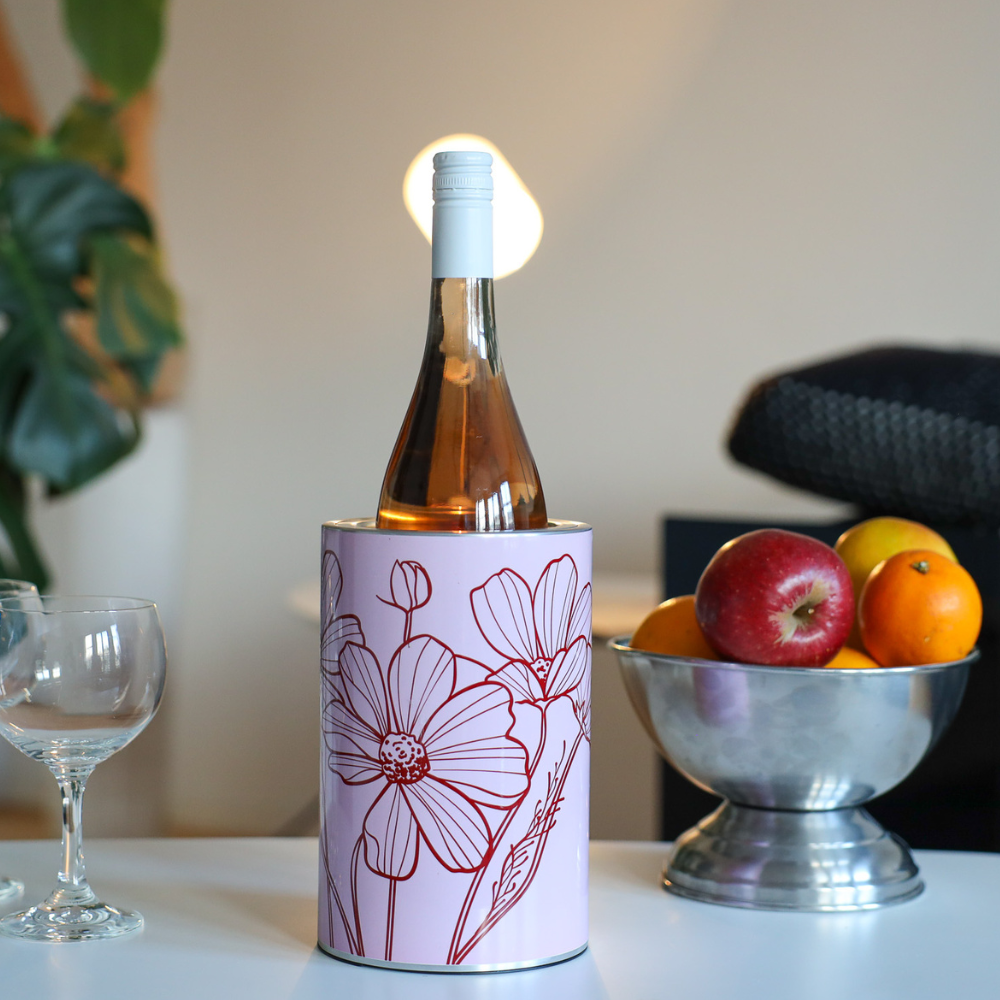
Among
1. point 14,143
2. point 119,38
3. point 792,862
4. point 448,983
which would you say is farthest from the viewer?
point 14,143

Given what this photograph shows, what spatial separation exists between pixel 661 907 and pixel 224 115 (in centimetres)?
211

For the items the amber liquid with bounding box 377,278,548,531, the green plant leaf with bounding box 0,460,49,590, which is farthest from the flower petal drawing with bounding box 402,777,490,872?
the green plant leaf with bounding box 0,460,49,590

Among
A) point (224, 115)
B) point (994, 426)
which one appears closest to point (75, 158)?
point (224, 115)

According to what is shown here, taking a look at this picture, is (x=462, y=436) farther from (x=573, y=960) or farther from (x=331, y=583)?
(x=573, y=960)

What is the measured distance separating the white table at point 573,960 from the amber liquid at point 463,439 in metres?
0.17

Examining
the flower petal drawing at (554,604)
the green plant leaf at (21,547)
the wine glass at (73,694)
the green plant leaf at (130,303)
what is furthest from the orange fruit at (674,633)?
the green plant leaf at (130,303)

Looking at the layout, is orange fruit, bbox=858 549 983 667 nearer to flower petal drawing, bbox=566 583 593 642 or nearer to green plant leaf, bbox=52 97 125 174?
flower petal drawing, bbox=566 583 593 642

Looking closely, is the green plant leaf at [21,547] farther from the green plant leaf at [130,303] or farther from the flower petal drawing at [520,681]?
the flower petal drawing at [520,681]

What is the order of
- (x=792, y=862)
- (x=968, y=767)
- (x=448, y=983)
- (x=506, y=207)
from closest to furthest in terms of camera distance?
(x=448, y=983), (x=792, y=862), (x=968, y=767), (x=506, y=207)

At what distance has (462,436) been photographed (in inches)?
19.0

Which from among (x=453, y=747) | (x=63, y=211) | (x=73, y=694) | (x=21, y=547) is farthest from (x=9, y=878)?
(x=63, y=211)

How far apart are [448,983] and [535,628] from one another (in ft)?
0.44

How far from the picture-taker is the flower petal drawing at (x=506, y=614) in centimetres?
44

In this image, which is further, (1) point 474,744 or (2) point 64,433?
(2) point 64,433
